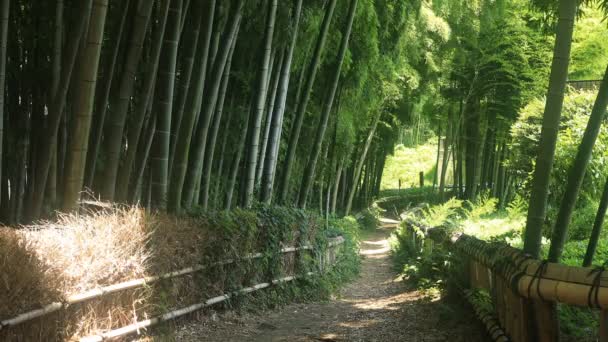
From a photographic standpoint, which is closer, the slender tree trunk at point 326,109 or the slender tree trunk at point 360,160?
the slender tree trunk at point 326,109

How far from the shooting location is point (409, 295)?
7.28 metres

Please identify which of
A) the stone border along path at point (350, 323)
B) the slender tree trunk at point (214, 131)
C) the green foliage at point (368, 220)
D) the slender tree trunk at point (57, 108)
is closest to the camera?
the slender tree trunk at point (57, 108)

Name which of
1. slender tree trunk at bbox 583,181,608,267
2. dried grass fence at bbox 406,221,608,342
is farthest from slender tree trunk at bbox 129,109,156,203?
slender tree trunk at bbox 583,181,608,267

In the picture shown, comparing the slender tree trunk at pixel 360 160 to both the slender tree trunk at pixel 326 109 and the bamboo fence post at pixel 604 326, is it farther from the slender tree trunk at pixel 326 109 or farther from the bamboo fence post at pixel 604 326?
the bamboo fence post at pixel 604 326

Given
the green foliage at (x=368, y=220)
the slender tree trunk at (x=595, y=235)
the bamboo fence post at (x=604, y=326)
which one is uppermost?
the slender tree trunk at (x=595, y=235)

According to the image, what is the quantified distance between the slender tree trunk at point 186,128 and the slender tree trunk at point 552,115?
2.76 m

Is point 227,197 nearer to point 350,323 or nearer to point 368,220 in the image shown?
point 350,323

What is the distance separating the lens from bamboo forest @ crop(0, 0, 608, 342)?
11.5 ft

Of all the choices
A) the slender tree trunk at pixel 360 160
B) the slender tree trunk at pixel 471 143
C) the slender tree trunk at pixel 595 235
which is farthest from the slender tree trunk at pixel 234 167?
the slender tree trunk at pixel 471 143

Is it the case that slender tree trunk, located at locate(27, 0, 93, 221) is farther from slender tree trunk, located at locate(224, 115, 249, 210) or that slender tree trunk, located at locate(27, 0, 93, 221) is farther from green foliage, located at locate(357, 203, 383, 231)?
green foliage, located at locate(357, 203, 383, 231)

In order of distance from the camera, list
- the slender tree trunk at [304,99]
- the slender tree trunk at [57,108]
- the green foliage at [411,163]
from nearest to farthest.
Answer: the slender tree trunk at [57,108], the slender tree trunk at [304,99], the green foliage at [411,163]

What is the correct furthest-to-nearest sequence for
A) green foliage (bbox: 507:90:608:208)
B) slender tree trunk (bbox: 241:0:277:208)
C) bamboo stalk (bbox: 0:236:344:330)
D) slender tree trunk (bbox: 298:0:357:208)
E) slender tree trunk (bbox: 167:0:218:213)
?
green foliage (bbox: 507:90:608:208), slender tree trunk (bbox: 298:0:357:208), slender tree trunk (bbox: 241:0:277:208), slender tree trunk (bbox: 167:0:218:213), bamboo stalk (bbox: 0:236:344:330)

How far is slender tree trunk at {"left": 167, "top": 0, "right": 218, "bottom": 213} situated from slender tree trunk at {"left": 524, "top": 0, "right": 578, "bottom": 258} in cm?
276

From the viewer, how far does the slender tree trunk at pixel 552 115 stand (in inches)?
139
